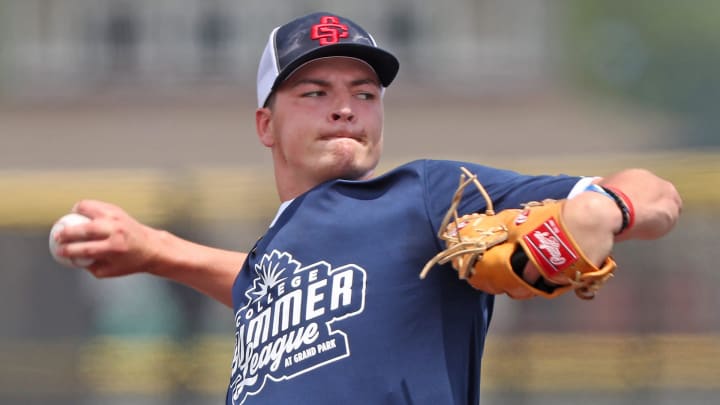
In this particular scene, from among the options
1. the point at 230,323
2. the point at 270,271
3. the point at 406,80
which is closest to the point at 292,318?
the point at 270,271

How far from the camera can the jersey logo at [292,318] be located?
98.0 inches

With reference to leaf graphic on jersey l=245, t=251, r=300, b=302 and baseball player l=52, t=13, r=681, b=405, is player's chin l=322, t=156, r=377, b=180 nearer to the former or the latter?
baseball player l=52, t=13, r=681, b=405

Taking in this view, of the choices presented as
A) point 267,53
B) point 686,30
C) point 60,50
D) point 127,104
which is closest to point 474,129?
point 686,30

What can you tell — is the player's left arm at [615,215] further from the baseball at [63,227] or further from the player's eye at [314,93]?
the baseball at [63,227]

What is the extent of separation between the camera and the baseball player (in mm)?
2160

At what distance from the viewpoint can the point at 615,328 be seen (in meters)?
7.88

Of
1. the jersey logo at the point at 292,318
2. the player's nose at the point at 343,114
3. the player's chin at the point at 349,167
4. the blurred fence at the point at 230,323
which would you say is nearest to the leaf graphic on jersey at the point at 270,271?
the jersey logo at the point at 292,318

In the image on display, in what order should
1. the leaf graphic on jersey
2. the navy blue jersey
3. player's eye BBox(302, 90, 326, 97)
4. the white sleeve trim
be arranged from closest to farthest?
1. the white sleeve trim
2. the navy blue jersey
3. the leaf graphic on jersey
4. player's eye BBox(302, 90, 326, 97)

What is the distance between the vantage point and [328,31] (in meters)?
2.73

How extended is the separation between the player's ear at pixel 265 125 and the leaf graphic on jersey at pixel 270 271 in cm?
36

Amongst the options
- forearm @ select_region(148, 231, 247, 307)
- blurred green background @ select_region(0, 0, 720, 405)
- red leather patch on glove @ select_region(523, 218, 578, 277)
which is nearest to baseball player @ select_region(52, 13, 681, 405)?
red leather patch on glove @ select_region(523, 218, 578, 277)

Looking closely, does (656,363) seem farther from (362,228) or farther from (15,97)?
(15,97)

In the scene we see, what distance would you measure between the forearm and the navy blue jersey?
0.58 metres

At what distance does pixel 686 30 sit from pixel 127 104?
23.8ft
